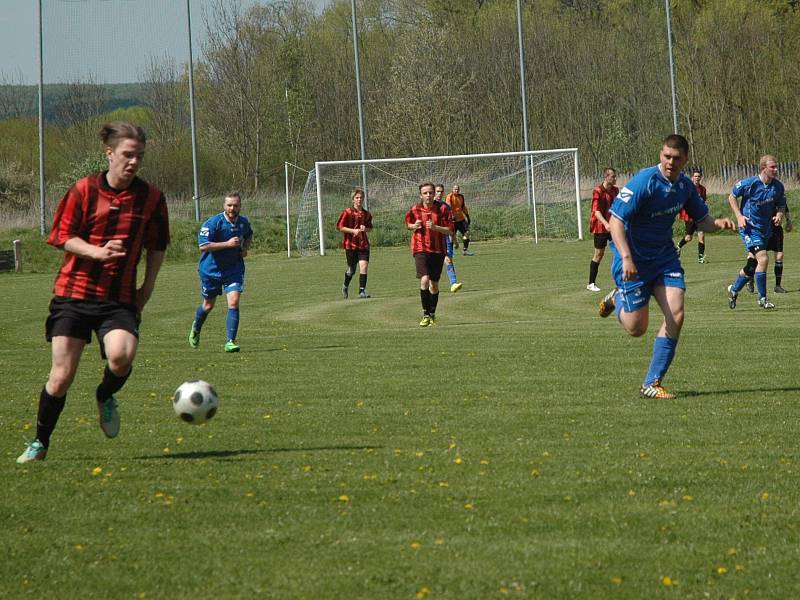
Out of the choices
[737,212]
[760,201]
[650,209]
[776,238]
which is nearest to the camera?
[650,209]

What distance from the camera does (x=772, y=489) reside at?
6.18 meters

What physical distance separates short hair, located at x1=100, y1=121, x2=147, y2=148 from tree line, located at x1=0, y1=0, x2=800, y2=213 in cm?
4531

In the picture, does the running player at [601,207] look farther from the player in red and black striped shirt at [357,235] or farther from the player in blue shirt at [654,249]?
the player in blue shirt at [654,249]

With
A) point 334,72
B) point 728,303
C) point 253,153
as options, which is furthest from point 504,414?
point 334,72

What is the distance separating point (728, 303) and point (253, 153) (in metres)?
41.4

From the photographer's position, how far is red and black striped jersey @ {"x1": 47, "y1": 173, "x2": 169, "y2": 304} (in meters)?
6.95

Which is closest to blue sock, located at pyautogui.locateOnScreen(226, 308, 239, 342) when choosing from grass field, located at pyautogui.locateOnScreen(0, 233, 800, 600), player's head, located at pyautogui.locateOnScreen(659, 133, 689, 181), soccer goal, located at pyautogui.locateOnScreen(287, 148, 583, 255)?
grass field, located at pyautogui.locateOnScreen(0, 233, 800, 600)

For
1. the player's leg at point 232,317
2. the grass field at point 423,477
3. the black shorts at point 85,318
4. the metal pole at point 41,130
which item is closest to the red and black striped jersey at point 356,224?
the player's leg at point 232,317

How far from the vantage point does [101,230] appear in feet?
23.0

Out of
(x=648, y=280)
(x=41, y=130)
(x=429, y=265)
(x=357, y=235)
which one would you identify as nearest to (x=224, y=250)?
(x=429, y=265)

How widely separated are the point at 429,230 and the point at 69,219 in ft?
34.5

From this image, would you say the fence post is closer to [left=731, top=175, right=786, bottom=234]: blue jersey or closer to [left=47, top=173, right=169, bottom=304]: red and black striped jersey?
[left=731, top=175, right=786, bottom=234]: blue jersey

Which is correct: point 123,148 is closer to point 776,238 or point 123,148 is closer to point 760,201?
point 760,201

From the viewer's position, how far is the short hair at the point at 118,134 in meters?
6.88
